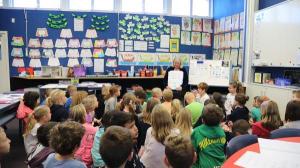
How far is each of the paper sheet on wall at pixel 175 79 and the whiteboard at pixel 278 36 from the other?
1.59 meters

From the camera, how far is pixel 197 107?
3.83m

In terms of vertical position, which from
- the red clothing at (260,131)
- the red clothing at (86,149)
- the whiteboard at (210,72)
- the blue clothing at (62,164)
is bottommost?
the red clothing at (86,149)

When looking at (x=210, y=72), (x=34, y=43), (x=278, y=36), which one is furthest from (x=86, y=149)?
(x=34, y=43)

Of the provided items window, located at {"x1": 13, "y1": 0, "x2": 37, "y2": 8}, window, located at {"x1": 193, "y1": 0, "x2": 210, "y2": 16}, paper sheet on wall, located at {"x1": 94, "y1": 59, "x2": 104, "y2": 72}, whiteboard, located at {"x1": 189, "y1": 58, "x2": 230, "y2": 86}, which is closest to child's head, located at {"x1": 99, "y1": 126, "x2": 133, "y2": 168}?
whiteboard, located at {"x1": 189, "y1": 58, "x2": 230, "y2": 86}

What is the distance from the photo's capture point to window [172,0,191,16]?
8.24 m

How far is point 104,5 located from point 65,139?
6.46 metres

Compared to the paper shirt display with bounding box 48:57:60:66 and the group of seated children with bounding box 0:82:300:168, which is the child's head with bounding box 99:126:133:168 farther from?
the paper shirt display with bounding box 48:57:60:66

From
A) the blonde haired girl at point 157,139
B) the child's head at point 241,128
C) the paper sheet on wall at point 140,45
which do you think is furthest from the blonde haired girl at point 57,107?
the paper sheet on wall at point 140,45

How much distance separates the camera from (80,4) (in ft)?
25.5

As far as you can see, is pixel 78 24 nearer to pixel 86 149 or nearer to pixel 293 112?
pixel 86 149

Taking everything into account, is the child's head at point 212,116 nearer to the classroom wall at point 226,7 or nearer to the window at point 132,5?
the classroom wall at point 226,7

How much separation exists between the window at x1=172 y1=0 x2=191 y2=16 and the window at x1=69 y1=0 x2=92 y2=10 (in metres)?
2.31

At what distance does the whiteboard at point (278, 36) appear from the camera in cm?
496

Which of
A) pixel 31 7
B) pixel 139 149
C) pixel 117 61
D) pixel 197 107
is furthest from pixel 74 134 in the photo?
pixel 31 7
